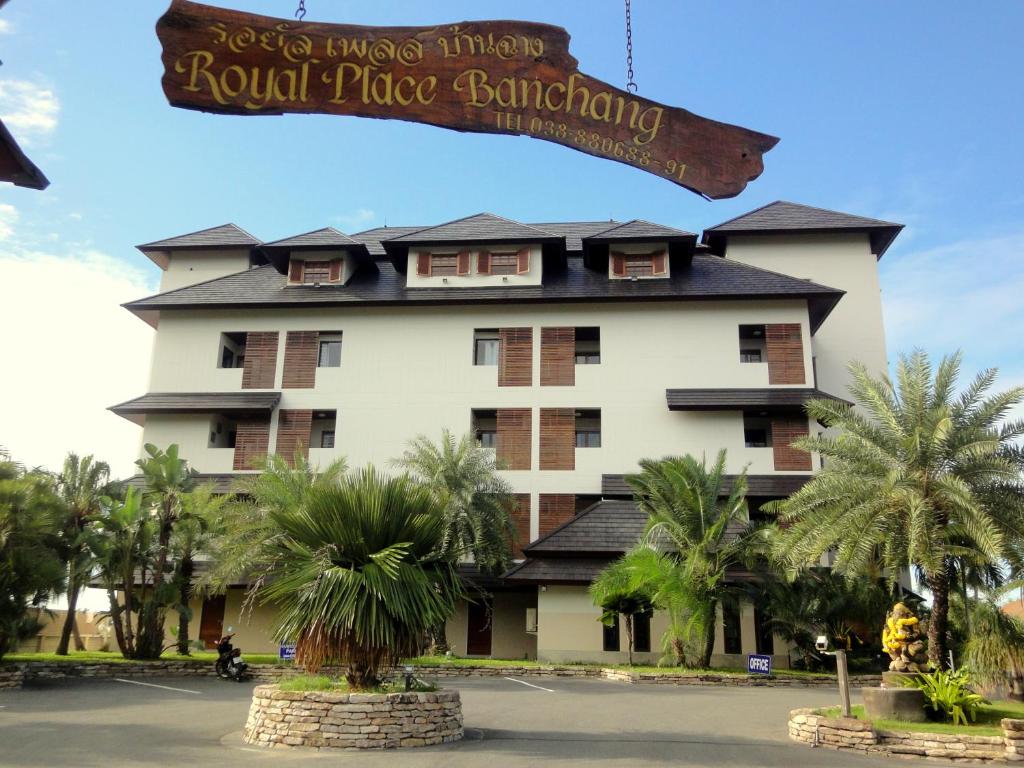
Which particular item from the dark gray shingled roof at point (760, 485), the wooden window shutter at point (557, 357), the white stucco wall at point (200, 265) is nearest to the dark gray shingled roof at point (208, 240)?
the white stucco wall at point (200, 265)

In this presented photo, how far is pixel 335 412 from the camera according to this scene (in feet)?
113

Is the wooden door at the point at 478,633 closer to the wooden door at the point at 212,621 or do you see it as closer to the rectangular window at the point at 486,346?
the rectangular window at the point at 486,346

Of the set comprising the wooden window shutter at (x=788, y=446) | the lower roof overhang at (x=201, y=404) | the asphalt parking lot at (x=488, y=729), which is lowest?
the asphalt parking lot at (x=488, y=729)

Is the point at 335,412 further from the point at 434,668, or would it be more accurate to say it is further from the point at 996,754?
the point at 996,754

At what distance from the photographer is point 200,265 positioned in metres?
40.1

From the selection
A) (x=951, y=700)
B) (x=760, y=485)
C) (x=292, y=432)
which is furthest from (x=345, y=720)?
(x=292, y=432)

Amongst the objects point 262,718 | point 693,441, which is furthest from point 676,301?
point 262,718

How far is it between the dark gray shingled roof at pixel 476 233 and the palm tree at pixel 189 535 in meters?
13.4

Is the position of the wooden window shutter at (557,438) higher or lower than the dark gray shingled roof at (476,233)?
lower

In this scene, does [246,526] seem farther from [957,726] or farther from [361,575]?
[957,726]

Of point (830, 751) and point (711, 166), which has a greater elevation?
point (711, 166)

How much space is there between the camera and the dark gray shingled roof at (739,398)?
31.4 meters

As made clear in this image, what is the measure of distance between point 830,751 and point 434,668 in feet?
41.4

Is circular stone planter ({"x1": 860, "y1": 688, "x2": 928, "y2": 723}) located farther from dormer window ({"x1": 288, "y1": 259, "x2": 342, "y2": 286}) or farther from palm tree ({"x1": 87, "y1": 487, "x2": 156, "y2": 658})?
dormer window ({"x1": 288, "y1": 259, "x2": 342, "y2": 286})
